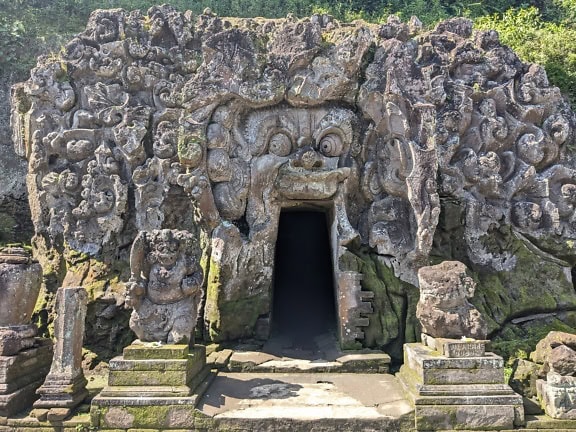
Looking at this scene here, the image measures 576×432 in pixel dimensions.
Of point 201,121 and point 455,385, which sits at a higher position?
point 201,121

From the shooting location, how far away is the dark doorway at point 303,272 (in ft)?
33.1

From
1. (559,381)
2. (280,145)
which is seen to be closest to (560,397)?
(559,381)

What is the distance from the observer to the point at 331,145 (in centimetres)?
874

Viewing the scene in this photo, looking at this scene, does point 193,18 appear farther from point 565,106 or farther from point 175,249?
point 565,106

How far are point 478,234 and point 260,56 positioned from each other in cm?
504

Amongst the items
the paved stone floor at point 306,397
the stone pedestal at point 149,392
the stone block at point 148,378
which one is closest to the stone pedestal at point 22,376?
the stone pedestal at point 149,392

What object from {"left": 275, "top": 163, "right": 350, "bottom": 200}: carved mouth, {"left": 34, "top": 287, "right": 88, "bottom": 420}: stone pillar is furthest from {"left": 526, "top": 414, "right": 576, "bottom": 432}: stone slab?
{"left": 34, "top": 287, "right": 88, "bottom": 420}: stone pillar

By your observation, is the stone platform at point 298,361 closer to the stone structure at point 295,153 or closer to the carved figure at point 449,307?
the stone structure at point 295,153

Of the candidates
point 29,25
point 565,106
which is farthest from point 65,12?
point 565,106

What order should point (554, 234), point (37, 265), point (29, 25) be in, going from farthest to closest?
point (29, 25) → point (554, 234) → point (37, 265)

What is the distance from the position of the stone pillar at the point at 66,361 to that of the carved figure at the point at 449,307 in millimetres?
4479

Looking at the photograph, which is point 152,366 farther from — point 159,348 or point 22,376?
point 22,376

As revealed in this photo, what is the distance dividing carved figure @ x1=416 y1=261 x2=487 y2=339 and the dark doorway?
12.1ft

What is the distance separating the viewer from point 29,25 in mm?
13641
